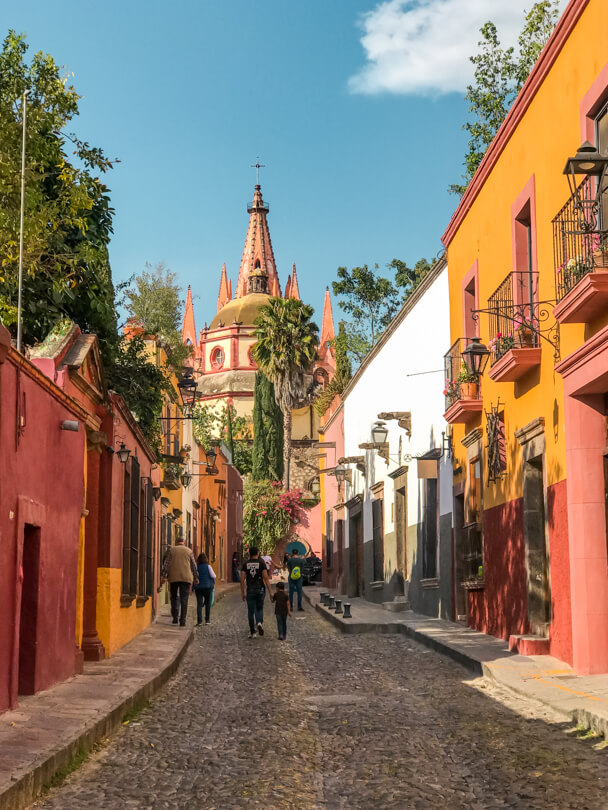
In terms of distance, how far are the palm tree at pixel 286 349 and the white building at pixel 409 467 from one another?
23.7 metres

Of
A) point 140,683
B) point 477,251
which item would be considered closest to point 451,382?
point 477,251

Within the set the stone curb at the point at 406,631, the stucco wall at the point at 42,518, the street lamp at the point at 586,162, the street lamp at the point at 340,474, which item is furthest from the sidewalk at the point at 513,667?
the street lamp at the point at 340,474

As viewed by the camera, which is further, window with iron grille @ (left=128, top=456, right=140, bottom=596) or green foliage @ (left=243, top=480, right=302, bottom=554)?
green foliage @ (left=243, top=480, right=302, bottom=554)

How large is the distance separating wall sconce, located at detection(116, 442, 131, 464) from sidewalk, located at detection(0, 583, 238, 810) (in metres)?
2.63

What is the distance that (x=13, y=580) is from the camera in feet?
29.0

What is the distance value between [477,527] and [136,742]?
994cm

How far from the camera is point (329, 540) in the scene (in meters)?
41.0

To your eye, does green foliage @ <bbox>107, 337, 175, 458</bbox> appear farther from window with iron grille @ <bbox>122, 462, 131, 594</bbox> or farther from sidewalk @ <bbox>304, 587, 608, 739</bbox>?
sidewalk @ <bbox>304, 587, 608, 739</bbox>

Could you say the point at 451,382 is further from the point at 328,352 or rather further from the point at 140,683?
the point at 328,352

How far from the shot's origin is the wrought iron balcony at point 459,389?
16.9 metres

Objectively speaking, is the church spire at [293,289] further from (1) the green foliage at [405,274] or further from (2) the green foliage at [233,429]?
(1) the green foliage at [405,274]

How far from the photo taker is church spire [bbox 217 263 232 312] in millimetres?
93562

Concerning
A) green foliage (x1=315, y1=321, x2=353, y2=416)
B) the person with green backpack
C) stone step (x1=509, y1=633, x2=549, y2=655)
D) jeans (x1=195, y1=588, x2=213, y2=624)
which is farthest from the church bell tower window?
stone step (x1=509, y1=633, x2=549, y2=655)

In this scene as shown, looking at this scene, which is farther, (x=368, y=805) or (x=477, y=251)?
(x=477, y=251)
